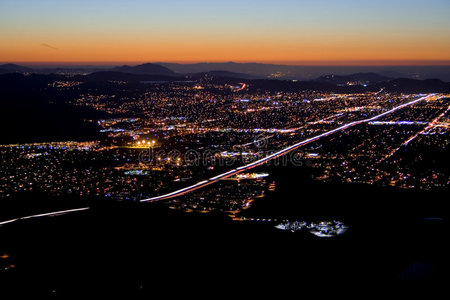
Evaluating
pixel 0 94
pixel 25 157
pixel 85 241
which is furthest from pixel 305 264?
pixel 0 94

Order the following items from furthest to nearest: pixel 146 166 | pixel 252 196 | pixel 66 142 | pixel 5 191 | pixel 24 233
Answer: pixel 66 142 < pixel 146 166 < pixel 5 191 < pixel 252 196 < pixel 24 233

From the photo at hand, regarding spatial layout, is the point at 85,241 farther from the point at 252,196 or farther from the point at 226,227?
the point at 252,196

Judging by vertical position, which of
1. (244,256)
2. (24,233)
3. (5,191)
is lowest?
(5,191)

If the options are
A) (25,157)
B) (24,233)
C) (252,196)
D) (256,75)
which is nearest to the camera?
(24,233)

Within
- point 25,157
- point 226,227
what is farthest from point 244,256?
point 25,157

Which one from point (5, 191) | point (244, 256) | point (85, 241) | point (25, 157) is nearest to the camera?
point (244, 256)

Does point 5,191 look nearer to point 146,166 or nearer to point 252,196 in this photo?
point 146,166

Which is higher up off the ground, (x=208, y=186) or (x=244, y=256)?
(x=244, y=256)

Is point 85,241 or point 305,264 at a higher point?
point 305,264

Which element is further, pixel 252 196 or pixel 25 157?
pixel 25 157
